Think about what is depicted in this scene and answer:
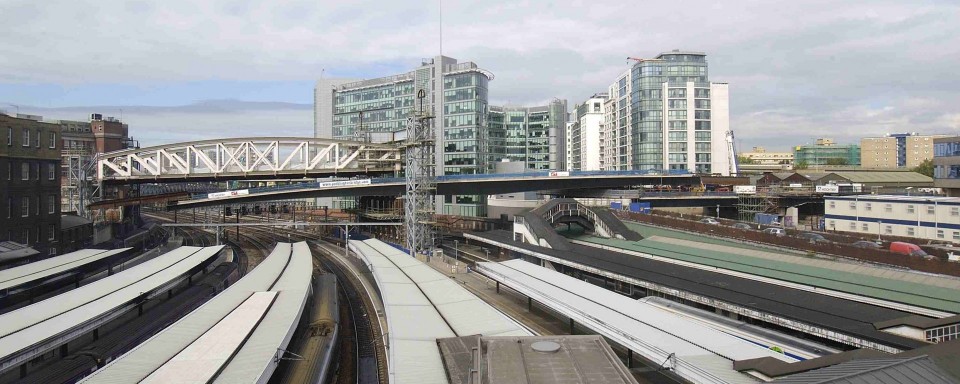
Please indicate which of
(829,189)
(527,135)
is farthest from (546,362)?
(527,135)

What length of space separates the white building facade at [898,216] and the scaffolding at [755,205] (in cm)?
1091

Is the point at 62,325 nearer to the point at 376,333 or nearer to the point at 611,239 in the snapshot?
the point at 376,333

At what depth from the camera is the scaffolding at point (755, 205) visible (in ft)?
227

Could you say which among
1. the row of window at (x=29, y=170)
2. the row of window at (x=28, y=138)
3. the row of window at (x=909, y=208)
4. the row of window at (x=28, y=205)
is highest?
the row of window at (x=28, y=138)

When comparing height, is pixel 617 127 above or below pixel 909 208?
above

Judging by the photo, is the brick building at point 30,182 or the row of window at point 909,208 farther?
the row of window at point 909,208

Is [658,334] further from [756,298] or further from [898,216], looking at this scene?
[898,216]

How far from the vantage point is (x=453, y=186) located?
218ft

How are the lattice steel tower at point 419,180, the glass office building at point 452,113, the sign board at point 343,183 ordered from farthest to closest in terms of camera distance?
1. the glass office building at point 452,113
2. the sign board at point 343,183
3. the lattice steel tower at point 419,180

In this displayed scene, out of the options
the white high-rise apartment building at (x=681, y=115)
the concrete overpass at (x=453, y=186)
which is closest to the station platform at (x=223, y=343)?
the concrete overpass at (x=453, y=186)

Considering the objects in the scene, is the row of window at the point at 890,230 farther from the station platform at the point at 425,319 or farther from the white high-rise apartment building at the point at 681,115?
the white high-rise apartment building at the point at 681,115

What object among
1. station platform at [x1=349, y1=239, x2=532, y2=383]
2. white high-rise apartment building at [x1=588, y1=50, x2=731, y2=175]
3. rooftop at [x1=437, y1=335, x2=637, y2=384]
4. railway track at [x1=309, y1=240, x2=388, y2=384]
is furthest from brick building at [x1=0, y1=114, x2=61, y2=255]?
white high-rise apartment building at [x1=588, y1=50, x2=731, y2=175]

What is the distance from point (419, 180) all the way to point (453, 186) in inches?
472

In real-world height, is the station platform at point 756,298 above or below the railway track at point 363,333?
above
